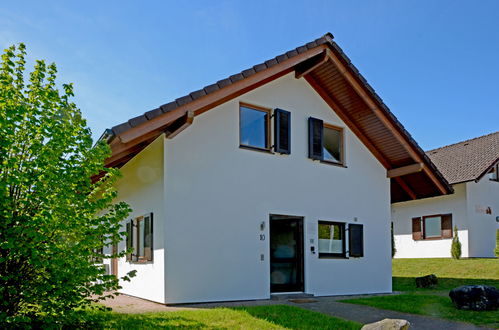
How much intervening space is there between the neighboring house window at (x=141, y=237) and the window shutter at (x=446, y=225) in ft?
51.9

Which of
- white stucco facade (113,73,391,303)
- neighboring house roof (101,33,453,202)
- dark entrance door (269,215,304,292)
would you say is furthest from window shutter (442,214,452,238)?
dark entrance door (269,215,304,292)

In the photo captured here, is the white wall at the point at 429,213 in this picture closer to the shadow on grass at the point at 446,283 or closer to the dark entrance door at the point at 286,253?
the shadow on grass at the point at 446,283

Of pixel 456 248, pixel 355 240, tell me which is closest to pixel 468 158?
pixel 456 248

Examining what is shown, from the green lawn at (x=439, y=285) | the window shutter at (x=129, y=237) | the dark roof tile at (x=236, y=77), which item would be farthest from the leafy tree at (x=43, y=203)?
the green lawn at (x=439, y=285)

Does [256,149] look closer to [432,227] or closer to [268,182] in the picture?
[268,182]

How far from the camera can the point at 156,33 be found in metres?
9.45

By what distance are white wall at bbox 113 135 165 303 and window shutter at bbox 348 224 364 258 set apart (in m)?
5.37

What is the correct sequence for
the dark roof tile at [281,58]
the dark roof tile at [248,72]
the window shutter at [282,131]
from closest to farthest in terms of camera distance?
the dark roof tile at [248,72] < the dark roof tile at [281,58] < the window shutter at [282,131]

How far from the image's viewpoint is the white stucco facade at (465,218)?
68.4 ft

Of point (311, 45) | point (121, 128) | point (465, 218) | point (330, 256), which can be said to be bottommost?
point (330, 256)

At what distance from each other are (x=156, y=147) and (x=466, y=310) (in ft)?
23.3

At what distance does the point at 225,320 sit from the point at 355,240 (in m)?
6.15

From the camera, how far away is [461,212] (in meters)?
21.1

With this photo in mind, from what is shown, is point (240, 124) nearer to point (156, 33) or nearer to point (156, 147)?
point (156, 147)
